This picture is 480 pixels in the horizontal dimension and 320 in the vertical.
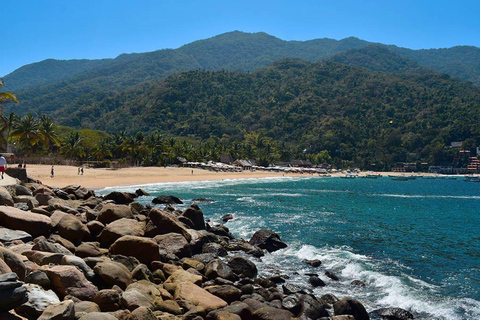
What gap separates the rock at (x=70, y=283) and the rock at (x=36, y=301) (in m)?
0.49

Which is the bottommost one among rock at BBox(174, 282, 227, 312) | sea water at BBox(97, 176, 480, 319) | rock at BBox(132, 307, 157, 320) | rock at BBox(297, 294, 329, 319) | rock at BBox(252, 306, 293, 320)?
sea water at BBox(97, 176, 480, 319)

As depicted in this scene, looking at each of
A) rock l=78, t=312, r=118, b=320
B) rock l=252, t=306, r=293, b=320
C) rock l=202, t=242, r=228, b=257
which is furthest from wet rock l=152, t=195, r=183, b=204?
rock l=78, t=312, r=118, b=320

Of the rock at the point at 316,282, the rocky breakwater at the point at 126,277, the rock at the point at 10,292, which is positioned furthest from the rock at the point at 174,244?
the rock at the point at 10,292

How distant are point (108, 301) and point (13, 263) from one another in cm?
212

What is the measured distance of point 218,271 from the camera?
42.1 feet

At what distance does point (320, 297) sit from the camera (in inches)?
498

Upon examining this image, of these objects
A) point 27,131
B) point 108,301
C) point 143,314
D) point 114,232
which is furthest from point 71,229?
point 27,131

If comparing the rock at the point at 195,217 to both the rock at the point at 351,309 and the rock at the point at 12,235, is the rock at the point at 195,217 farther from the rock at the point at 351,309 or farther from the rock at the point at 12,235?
the rock at the point at 351,309

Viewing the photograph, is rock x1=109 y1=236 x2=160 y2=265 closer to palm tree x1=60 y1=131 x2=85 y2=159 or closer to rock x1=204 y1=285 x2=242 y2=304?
rock x1=204 y1=285 x2=242 y2=304

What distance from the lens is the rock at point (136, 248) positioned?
12.3m

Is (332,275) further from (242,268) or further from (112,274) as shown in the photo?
(112,274)

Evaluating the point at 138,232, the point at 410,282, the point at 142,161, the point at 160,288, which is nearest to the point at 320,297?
the point at 410,282

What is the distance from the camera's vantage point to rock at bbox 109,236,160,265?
485 inches

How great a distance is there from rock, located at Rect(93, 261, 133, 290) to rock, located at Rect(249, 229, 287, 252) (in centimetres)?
1040
